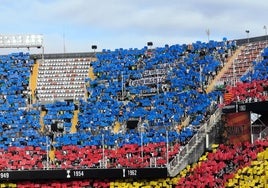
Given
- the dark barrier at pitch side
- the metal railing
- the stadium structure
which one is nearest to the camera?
the stadium structure

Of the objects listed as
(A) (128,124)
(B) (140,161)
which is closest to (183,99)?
(A) (128,124)

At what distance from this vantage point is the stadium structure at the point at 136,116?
42.3 meters

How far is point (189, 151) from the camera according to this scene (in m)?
43.5

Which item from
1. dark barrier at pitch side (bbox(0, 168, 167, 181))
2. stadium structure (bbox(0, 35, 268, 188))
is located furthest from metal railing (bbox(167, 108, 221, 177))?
dark barrier at pitch side (bbox(0, 168, 167, 181))

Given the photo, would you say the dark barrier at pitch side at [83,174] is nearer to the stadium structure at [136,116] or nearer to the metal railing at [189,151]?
the stadium structure at [136,116]

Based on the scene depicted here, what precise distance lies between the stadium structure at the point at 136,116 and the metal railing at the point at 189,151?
0.07 m

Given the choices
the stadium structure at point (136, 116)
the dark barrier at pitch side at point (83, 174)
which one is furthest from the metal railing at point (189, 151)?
the dark barrier at pitch side at point (83, 174)

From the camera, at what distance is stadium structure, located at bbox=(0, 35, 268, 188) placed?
4234cm

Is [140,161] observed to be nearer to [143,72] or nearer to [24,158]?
[24,158]

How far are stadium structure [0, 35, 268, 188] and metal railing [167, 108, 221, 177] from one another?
7 cm

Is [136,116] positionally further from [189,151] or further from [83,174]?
[189,151]

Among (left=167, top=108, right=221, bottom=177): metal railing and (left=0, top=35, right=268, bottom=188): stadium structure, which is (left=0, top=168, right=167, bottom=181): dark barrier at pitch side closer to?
(left=0, top=35, right=268, bottom=188): stadium structure

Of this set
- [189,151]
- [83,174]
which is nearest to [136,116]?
[83,174]

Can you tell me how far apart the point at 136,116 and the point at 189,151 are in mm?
9157
